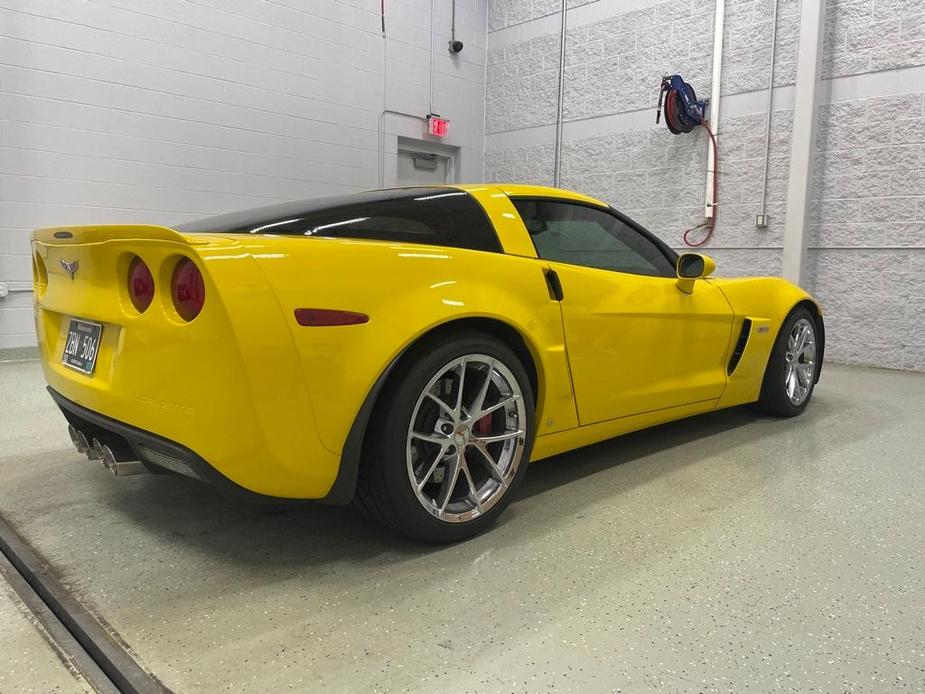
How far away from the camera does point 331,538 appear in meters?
2.01

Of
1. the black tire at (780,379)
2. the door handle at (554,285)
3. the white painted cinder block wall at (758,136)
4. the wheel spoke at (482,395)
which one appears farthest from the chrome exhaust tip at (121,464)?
the white painted cinder block wall at (758,136)

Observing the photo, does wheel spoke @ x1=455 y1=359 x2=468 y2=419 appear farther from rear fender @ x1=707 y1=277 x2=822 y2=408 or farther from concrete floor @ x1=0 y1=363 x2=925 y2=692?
rear fender @ x1=707 y1=277 x2=822 y2=408

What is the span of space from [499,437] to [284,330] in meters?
0.78

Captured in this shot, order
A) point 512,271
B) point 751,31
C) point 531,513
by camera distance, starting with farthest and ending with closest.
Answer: point 751,31
point 531,513
point 512,271

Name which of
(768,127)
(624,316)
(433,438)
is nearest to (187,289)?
(433,438)

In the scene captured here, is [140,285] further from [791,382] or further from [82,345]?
[791,382]

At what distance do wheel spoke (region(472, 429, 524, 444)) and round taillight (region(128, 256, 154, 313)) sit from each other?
3.22ft

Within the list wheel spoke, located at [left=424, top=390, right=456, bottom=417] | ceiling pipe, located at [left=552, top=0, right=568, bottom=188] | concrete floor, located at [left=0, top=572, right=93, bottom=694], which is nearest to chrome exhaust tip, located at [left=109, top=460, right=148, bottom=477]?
concrete floor, located at [left=0, top=572, right=93, bottom=694]

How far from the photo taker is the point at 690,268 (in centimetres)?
280

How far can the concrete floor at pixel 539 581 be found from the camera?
1377 millimetres

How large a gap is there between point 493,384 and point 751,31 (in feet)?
20.2

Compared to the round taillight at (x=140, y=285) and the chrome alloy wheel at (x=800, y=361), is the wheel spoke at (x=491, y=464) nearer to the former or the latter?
the round taillight at (x=140, y=285)

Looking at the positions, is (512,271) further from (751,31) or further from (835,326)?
(751,31)

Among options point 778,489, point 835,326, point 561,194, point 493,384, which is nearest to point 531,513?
point 493,384
